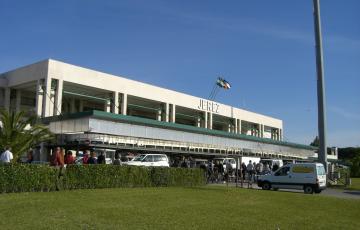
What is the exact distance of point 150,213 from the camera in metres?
12.5

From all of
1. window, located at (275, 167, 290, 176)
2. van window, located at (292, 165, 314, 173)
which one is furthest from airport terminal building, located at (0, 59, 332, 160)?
van window, located at (292, 165, 314, 173)

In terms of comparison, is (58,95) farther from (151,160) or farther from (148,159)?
(151,160)

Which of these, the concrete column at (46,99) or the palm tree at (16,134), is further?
the concrete column at (46,99)

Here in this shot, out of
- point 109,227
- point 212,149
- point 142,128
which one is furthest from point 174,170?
point 212,149

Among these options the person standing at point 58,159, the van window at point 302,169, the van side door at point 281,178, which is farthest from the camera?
the van side door at point 281,178

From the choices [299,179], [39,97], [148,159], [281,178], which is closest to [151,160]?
[148,159]

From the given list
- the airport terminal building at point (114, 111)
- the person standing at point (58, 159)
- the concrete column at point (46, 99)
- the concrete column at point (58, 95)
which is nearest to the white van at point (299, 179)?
the person standing at point (58, 159)

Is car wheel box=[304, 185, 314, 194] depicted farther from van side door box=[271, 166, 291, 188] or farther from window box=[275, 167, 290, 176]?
window box=[275, 167, 290, 176]

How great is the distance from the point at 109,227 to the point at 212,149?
5473cm

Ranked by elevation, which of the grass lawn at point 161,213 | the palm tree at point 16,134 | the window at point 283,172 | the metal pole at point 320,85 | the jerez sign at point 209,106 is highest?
the jerez sign at point 209,106

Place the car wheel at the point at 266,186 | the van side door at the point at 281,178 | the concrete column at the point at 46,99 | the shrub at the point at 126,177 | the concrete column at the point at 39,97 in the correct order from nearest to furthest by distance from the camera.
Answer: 1. the shrub at the point at 126,177
2. the van side door at the point at 281,178
3. the car wheel at the point at 266,186
4. the concrete column at the point at 46,99
5. the concrete column at the point at 39,97

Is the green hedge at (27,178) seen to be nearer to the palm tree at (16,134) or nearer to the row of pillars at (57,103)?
the palm tree at (16,134)

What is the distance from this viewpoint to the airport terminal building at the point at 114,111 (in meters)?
47.5

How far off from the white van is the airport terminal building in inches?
768
